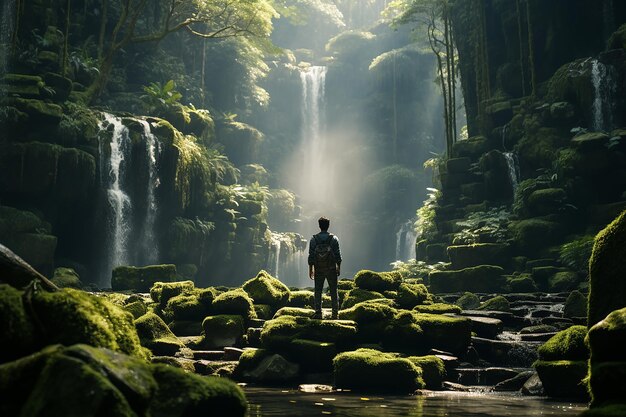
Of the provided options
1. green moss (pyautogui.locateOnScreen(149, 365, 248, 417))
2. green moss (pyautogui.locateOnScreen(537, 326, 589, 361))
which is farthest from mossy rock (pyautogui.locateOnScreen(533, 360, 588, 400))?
green moss (pyautogui.locateOnScreen(149, 365, 248, 417))

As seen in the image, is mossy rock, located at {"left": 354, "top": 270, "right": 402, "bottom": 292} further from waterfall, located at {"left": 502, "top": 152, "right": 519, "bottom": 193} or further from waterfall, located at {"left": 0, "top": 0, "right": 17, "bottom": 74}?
waterfall, located at {"left": 0, "top": 0, "right": 17, "bottom": 74}

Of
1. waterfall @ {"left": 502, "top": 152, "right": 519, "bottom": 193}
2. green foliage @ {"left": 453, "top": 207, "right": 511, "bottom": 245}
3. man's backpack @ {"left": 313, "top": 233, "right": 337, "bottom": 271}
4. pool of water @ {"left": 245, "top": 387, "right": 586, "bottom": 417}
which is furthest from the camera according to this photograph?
waterfall @ {"left": 502, "top": 152, "right": 519, "bottom": 193}

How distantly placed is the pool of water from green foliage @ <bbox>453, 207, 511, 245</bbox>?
61.1ft

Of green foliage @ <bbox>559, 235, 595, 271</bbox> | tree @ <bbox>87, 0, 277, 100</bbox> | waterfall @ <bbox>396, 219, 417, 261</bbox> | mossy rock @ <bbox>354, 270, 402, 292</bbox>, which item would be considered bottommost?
mossy rock @ <bbox>354, 270, 402, 292</bbox>

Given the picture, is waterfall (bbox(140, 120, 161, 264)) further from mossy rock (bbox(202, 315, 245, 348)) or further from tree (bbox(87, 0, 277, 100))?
mossy rock (bbox(202, 315, 245, 348))

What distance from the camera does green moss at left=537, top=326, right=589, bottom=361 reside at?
948cm

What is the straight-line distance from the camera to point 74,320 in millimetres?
5621

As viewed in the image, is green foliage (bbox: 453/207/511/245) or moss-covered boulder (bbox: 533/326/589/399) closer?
moss-covered boulder (bbox: 533/326/589/399)

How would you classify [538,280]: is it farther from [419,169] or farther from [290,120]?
[290,120]

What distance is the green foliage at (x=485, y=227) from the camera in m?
28.0

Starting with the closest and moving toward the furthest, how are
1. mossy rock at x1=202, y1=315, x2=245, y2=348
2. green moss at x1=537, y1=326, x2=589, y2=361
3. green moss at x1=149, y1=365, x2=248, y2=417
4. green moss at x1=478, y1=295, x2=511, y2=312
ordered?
1. green moss at x1=149, y1=365, x2=248, y2=417
2. green moss at x1=537, y1=326, x2=589, y2=361
3. mossy rock at x1=202, y1=315, x2=245, y2=348
4. green moss at x1=478, y1=295, x2=511, y2=312

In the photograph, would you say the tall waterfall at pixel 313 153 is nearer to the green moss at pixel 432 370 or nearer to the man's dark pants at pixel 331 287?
A: the man's dark pants at pixel 331 287

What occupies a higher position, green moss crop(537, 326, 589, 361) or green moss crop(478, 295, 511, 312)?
green moss crop(478, 295, 511, 312)

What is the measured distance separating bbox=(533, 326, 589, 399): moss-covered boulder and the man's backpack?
180 inches
